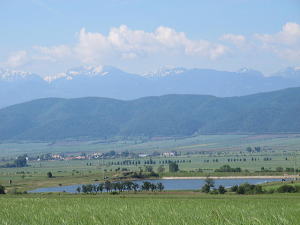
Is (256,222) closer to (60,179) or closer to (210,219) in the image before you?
(210,219)

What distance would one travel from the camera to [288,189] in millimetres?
67250

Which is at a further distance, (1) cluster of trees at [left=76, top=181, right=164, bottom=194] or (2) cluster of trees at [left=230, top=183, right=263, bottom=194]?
(1) cluster of trees at [left=76, top=181, right=164, bottom=194]

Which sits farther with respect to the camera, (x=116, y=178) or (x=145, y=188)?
(x=116, y=178)

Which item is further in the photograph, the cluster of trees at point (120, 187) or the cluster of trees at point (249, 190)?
the cluster of trees at point (120, 187)

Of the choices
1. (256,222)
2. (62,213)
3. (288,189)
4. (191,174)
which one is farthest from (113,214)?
(191,174)

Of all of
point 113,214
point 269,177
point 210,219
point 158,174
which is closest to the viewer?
point 210,219

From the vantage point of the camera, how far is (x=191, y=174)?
4823 inches

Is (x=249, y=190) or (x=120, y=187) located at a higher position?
(x=120, y=187)

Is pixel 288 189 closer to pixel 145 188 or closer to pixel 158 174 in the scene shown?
pixel 145 188

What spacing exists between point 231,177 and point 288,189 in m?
51.1

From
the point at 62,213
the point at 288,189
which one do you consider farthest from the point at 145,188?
the point at 62,213

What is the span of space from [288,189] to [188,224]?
47.9 meters

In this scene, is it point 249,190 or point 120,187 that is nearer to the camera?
point 249,190

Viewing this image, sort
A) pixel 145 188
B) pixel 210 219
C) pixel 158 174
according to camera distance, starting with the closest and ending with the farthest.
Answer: pixel 210 219 < pixel 145 188 < pixel 158 174
